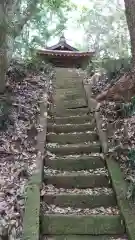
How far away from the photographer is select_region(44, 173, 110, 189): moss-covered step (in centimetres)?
511

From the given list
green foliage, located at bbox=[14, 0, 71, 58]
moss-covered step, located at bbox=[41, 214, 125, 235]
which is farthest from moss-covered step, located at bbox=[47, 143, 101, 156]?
green foliage, located at bbox=[14, 0, 71, 58]

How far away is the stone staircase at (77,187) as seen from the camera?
164 inches

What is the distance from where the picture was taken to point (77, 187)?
16.7 ft

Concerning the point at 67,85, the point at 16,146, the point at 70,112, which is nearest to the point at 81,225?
the point at 16,146

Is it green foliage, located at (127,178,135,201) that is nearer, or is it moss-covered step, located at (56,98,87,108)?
green foliage, located at (127,178,135,201)

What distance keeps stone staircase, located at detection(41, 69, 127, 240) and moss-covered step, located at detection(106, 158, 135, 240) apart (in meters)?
0.13

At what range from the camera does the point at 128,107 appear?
21.0 ft

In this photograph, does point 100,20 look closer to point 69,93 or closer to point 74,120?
point 69,93

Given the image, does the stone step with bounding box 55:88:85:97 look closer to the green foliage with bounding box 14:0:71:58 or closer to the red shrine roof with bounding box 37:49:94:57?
the green foliage with bounding box 14:0:71:58

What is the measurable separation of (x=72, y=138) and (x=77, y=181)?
1.47 m

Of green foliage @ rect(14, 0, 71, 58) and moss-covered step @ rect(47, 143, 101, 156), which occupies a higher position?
green foliage @ rect(14, 0, 71, 58)

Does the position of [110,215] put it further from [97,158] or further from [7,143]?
[7,143]

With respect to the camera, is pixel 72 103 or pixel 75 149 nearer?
pixel 75 149

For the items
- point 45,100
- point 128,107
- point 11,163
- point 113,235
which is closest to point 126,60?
point 45,100
